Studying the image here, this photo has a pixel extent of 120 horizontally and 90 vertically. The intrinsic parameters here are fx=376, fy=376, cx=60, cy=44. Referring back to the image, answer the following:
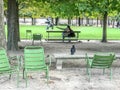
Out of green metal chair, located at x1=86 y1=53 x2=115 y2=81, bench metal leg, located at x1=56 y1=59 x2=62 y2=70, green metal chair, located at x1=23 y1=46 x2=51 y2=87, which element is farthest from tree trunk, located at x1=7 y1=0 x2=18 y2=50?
green metal chair, located at x1=86 y1=53 x2=115 y2=81

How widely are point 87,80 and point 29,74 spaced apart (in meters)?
1.85

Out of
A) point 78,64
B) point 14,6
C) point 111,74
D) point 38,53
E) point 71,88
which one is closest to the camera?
point 71,88

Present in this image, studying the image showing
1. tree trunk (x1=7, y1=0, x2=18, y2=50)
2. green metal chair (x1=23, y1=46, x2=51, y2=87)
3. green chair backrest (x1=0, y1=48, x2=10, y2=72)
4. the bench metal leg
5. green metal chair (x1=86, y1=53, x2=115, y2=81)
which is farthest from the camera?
tree trunk (x1=7, y1=0, x2=18, y2=50)

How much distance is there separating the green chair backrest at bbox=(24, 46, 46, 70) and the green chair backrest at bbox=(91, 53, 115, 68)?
1.47m

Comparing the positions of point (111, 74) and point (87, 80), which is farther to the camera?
point (111, 74)

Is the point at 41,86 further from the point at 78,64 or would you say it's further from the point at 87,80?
the point at 78,64

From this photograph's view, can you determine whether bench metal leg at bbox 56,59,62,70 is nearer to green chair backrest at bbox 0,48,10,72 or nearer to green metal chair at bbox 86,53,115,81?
green metal chair at bbox 86,53,115,81

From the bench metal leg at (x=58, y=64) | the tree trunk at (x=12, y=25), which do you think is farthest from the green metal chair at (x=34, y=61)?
the tree trunk at (x=12, y=25)

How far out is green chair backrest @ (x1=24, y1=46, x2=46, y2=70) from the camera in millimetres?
10109

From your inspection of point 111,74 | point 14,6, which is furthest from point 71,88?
point 14,6

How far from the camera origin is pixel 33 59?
403 inches

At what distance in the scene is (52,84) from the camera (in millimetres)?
9875

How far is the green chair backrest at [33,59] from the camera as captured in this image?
10109 mm

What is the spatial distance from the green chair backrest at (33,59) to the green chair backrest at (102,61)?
1475mm
